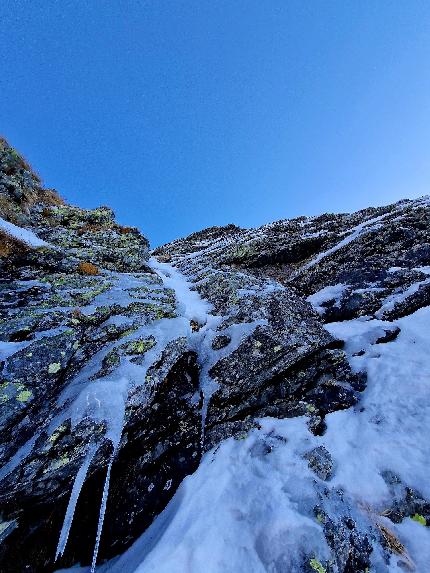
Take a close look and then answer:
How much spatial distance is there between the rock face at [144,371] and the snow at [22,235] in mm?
225

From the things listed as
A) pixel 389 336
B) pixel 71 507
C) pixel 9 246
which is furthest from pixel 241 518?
pixel 9 246

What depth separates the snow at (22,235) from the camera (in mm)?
11648

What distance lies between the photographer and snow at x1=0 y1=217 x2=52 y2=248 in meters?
11.6

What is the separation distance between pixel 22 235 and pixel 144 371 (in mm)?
8559

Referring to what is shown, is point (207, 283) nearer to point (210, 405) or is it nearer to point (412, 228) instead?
point (210, 405)

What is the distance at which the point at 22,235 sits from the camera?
1211 cm

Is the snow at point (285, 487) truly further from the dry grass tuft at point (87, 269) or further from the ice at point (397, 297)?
the dry grass tuft at point (87, 269)

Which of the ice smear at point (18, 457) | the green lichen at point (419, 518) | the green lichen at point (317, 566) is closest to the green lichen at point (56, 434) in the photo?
the ice smear at point (18, 457)

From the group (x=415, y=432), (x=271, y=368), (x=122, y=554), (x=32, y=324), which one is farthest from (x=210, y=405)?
(x=32, y=324)

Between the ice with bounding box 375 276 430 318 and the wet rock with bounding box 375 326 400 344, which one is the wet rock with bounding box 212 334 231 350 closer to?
the wet rock with bounding box 375 326 400 344

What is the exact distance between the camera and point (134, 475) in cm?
586

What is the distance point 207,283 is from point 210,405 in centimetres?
645

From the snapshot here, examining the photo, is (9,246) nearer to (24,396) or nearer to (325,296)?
(24,396)

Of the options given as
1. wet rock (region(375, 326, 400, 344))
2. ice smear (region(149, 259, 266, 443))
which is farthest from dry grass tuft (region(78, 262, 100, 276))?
wet rock (region(375, 326, 400, 344))
